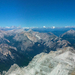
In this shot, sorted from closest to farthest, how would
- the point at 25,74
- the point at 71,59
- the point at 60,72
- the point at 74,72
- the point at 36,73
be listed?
the point at 74,72 < the point at 60,72 < the point at 71,59 < the point at 36,73 < the point at 25,74

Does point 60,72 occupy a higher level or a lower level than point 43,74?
higher

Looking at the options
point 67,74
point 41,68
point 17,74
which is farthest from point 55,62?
point 17,74

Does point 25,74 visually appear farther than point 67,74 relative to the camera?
Yes

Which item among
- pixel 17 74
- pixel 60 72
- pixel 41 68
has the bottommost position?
pixel 17 74

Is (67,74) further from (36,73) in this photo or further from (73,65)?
(36,73)

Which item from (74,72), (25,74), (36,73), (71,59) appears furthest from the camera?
(25,74)

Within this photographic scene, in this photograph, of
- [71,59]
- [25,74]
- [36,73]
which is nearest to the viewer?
[71,59]

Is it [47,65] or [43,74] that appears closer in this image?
[43,74]

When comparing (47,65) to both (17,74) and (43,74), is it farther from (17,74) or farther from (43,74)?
(17,74)

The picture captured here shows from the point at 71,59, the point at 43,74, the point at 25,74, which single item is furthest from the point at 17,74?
the point at 71,59
